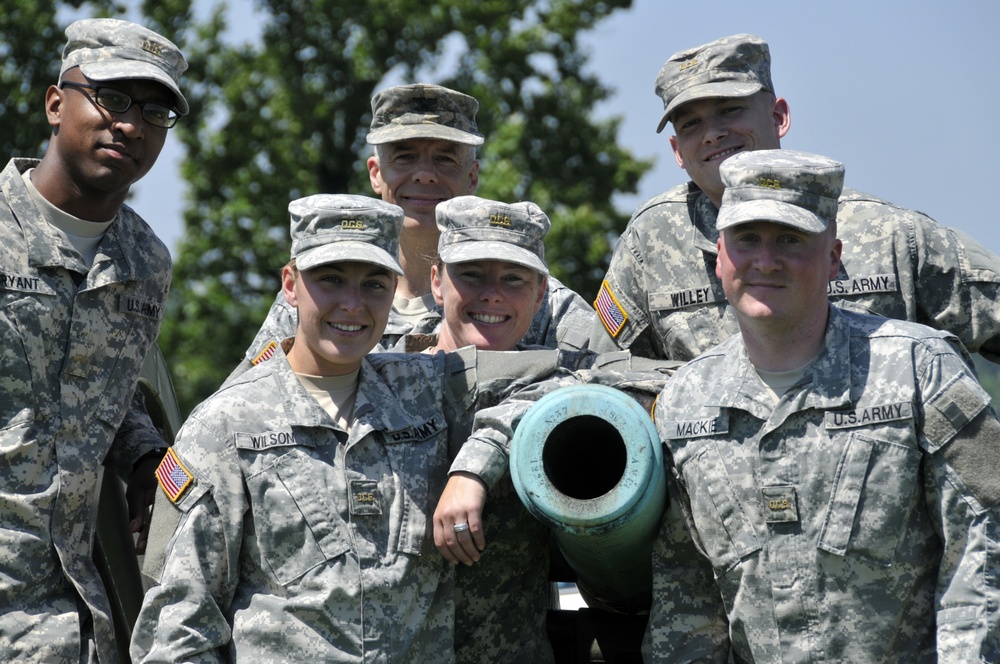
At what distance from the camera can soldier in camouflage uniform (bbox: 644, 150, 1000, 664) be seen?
14.0ft

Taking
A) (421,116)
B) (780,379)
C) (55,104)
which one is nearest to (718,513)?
(780,379)

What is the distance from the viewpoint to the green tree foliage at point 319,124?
63.3 feet

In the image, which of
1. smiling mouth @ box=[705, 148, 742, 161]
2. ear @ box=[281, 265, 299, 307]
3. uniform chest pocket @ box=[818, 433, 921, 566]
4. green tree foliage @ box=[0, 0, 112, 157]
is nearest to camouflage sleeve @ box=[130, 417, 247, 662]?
ear @ box=[281, 265, 299, 307]

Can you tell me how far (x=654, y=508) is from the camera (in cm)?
457

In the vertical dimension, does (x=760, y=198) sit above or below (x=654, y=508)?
above

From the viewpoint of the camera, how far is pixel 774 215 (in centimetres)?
441

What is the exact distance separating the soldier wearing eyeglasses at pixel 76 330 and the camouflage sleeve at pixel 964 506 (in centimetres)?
269

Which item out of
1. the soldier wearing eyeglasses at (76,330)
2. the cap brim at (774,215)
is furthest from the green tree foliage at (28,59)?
the cap brim at (774,215)

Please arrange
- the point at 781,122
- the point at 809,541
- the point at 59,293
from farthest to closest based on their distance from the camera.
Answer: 1. the point at 781,122
2. the point at 59,293
3. the point at 809,541

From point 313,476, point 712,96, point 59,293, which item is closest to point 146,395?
point 59,293

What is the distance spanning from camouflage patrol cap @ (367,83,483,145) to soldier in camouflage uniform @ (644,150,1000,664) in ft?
6.62

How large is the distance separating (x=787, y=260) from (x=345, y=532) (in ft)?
4.89

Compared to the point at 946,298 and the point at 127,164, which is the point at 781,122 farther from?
the point at 127,164

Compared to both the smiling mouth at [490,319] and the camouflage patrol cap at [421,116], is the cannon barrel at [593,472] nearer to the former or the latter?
the smiling mouth at [490,319]
